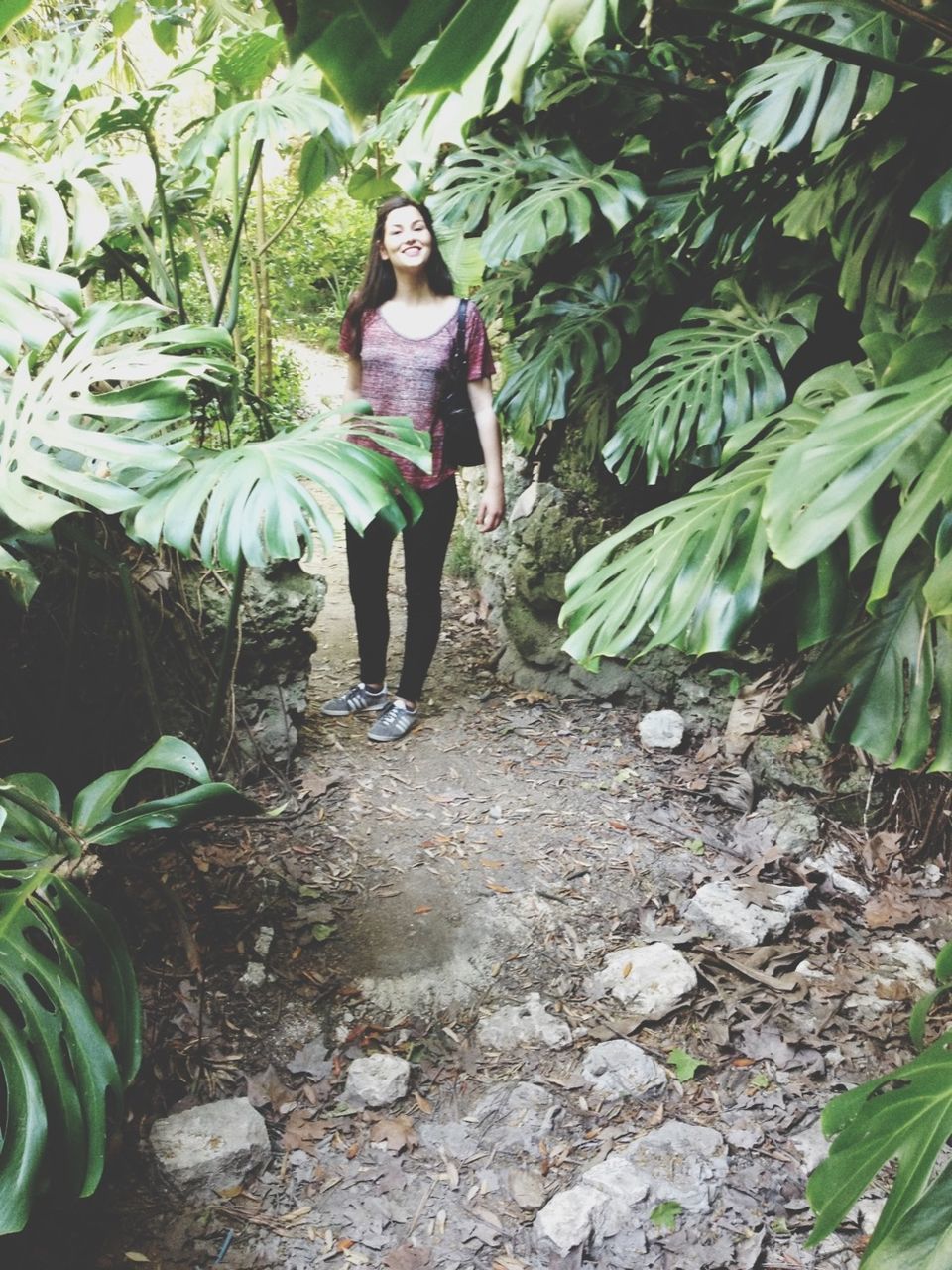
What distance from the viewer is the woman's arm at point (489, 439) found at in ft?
7.79

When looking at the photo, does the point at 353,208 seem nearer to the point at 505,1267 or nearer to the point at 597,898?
the point at 597,898

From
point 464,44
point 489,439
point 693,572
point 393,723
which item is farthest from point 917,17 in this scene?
point 393,723

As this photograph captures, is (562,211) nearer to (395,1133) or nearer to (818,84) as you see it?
(818,84)

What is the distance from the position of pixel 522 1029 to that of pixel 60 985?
96cm

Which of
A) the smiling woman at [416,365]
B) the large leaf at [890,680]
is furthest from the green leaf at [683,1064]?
the smiling woman at [416,365]

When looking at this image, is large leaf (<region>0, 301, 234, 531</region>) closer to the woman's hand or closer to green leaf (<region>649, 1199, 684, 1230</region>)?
the woman's hand

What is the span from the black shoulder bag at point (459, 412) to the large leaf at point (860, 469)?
1.52m

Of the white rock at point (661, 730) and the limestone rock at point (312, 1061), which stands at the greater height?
the white rock at point (661, 730)

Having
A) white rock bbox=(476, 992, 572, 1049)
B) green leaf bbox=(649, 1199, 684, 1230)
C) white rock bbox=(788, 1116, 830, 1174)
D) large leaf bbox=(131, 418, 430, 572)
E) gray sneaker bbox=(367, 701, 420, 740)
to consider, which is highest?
large leaf bbox=(131, 418, 430, 572)

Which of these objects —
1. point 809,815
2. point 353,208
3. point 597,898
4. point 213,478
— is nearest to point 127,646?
point 213,478

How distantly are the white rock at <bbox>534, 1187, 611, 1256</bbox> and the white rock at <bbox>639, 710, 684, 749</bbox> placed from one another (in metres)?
1.45

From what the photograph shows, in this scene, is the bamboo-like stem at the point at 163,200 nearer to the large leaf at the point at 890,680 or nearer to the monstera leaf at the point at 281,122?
→ the monstera leaf at the point at 281,122

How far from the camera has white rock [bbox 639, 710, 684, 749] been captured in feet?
8.78

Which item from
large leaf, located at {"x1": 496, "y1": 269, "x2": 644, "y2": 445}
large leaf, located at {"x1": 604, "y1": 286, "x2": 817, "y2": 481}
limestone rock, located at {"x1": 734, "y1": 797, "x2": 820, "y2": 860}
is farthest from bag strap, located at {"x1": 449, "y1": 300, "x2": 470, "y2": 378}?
limestone rock, located at {"x1": 734, "y1": 797, "x2": 820, "y2": 860}
